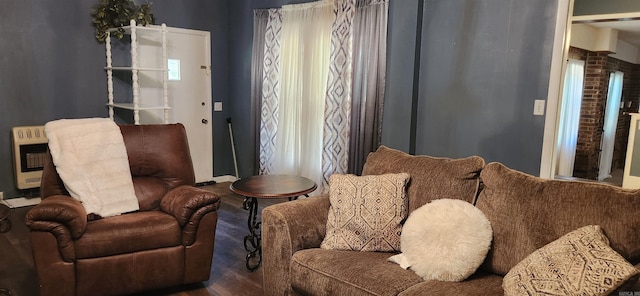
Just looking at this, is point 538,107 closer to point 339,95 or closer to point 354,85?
point 354,85

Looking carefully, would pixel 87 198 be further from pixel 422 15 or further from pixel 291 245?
pixel 422 15

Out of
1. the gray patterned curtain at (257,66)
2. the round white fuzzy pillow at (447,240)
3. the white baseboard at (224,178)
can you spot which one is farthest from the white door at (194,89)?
the round white fuzzy pillow at (447,240)

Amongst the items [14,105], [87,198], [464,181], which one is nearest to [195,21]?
[14,105]

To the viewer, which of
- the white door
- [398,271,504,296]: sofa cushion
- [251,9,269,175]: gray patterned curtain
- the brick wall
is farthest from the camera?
the brick wall

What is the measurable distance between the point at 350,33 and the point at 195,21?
222cm

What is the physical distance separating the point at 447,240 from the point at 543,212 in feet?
1.40

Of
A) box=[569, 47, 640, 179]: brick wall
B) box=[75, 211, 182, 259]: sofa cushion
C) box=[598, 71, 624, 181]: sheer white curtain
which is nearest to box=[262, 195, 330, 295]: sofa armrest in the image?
box=[75, 211, 182, 259]: sofa cushion

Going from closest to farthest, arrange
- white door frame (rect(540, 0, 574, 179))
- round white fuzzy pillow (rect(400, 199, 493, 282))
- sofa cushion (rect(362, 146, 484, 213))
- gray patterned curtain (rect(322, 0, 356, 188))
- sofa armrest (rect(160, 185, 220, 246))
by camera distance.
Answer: round white fuzzy pillow (rect(400, 199, 493, 282)) < sofa cushion (rect(362, 146, 484, 213)) < sofa armrest (rect(160, 185, 220, 246)) < white door frame (rect(540, 0, 574, 179)) < gray patterned curtain (rect(322, 0, 356, 188))

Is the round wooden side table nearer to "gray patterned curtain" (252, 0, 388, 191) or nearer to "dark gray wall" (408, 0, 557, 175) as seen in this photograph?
"gray patterned curtain" (252, 0, 388, 191)

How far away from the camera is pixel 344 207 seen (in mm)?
2357

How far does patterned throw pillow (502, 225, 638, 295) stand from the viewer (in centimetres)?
142

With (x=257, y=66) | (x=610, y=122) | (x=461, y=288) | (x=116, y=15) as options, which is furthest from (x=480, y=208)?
(x=610, y=122)

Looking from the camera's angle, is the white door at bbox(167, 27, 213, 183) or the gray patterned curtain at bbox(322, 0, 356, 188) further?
the white door at bbox(167, 27, 213, 183)

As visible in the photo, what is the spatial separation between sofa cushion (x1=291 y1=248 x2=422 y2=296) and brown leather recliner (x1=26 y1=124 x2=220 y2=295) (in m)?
0.80
